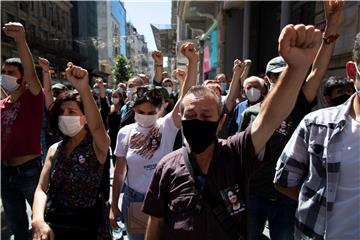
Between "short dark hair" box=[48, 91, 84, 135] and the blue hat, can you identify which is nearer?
"short dark hair" box=[48, 91, 84, 135]

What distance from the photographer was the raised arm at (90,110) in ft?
7.41

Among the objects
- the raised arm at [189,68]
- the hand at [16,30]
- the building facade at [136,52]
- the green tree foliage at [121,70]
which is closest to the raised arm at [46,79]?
the hand at [16,30]

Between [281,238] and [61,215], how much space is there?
1604 mm

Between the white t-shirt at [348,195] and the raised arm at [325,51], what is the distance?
0.91m

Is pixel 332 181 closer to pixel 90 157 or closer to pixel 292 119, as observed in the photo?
pixel 292 119

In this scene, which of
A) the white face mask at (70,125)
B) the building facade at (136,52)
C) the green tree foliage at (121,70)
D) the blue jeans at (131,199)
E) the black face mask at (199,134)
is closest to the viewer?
the black face mask at (199,134)

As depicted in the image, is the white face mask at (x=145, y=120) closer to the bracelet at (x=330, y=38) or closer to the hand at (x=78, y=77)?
the hand at (x=78, y=77)

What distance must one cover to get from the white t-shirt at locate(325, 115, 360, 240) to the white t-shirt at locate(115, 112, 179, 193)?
1.40m

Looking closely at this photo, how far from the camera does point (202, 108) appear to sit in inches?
75.6

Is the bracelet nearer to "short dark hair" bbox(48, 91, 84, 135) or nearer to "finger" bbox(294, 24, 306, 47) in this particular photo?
"finger" bbox(294, 24, 306, 47)

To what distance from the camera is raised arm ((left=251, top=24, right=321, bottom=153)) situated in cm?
159

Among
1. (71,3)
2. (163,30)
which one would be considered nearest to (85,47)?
(71,3)

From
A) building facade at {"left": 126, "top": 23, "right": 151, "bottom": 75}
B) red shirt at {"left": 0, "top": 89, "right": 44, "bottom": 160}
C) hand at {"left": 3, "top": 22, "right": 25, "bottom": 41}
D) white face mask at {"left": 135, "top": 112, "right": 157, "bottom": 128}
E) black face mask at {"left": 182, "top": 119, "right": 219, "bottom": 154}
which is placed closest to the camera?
black face mask at {"left": 182, "top": 119, "right": 219, "bottom": 154}

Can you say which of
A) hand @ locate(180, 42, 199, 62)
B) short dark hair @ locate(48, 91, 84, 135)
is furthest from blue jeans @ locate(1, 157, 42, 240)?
hand @ locate(180, 42, 199, 62)
